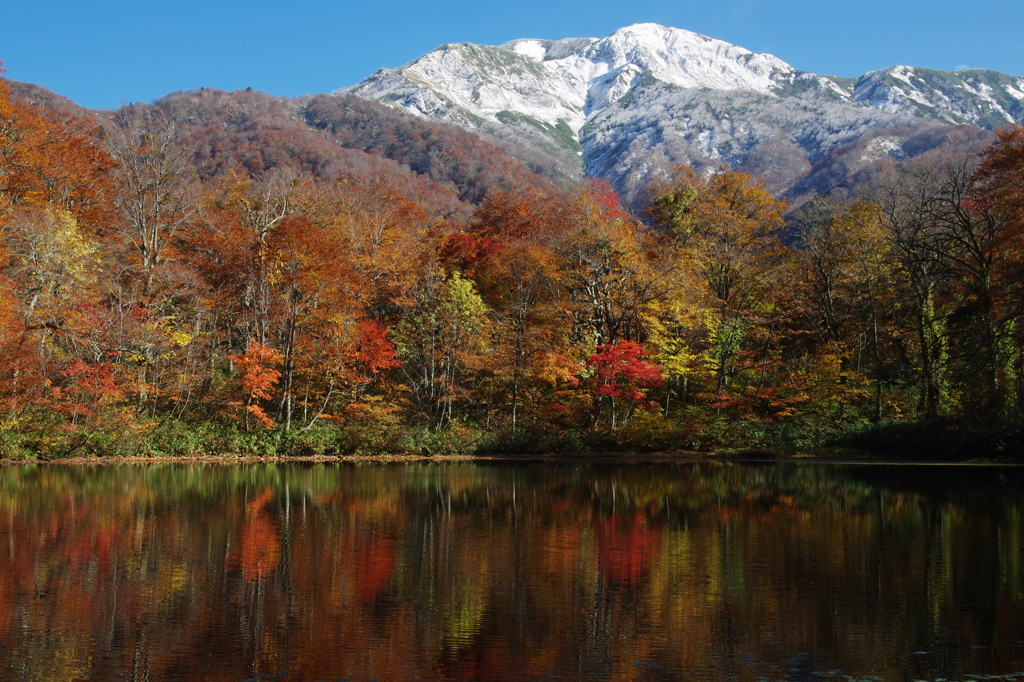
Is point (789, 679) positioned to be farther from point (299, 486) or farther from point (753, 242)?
point (753, 242)

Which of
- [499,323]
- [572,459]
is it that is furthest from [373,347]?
[572,459]

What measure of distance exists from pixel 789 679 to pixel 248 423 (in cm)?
2742

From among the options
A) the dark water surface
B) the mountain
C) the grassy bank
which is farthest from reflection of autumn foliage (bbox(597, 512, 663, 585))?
the mountain

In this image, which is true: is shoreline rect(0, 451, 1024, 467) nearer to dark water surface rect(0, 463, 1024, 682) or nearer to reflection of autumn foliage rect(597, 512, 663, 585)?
dark water surface rect(0, 463, 1024, 682)

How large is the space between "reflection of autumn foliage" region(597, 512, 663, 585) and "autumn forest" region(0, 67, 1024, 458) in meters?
17.0

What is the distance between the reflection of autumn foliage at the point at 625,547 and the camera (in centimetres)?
966

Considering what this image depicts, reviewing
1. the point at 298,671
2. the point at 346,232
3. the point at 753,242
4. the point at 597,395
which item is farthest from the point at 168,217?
the point at 298,671

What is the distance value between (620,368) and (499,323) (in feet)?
17.8

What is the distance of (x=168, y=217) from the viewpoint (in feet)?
121

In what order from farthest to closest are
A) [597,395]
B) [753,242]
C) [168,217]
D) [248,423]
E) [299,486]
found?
[753,242], [168,217], [597,395], [248,423], [299,486]

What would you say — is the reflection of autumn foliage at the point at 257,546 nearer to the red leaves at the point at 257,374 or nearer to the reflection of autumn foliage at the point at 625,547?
the reflection of autumn foliage at the point at 625,547

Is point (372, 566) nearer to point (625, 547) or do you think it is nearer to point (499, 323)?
point (625, 547)

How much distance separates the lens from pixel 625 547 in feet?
37.7

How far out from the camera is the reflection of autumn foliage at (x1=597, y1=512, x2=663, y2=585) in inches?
380
